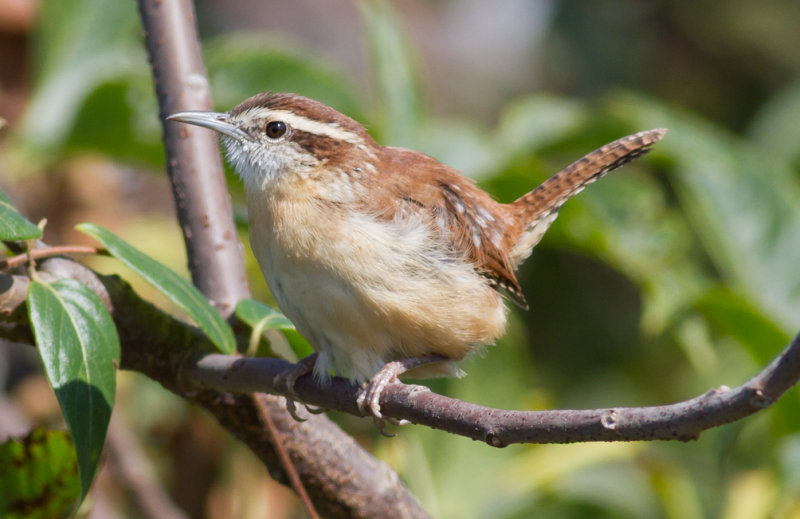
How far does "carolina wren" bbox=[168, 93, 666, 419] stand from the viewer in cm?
236

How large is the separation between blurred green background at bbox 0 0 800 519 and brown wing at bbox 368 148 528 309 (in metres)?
0.92

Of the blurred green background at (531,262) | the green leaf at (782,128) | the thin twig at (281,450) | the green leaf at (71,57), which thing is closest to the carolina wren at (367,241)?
the thin twig at (281,450)

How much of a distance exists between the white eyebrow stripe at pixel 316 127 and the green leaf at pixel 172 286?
78 centimetres

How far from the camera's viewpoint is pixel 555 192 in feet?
10.2

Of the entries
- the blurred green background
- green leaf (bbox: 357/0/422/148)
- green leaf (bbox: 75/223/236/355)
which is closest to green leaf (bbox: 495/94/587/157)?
the blurred green background

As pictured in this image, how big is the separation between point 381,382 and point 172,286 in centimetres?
52

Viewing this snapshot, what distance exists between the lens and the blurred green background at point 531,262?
145 inches

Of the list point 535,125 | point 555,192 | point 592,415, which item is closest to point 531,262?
point 535,125

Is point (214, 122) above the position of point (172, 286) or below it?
above

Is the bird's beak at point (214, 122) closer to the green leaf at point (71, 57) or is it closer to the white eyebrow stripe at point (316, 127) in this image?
the white eyebrow stripe at point (316, 127)

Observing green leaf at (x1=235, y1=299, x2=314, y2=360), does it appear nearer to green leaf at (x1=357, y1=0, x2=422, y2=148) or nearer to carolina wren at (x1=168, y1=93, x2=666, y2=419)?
carolina wren at (x1=168, y1=93, x2=666, y2=419)

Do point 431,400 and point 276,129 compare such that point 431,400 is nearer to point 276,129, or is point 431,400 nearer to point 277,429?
point 277,429

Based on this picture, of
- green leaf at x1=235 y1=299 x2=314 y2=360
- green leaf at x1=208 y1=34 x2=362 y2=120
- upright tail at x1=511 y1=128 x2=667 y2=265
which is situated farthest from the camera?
green leaf at x1=208 y1=34 x2=362 y2=120

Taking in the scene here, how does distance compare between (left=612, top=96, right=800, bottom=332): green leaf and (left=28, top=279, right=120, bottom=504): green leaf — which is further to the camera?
(left=612, top=96, right=800, bottom=332): green leaf
